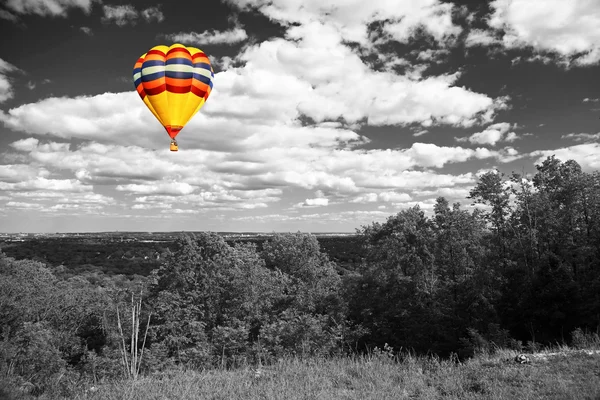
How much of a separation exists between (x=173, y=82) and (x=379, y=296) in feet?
69.3

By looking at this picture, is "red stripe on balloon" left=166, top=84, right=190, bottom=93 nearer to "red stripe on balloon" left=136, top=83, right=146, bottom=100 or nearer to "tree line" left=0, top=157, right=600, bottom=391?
"red stripe on balloon" left=136, top=83, right=146, bottom=100

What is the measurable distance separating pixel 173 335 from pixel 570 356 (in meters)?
23.6

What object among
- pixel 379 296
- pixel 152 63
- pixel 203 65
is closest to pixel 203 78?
pixel 203 65

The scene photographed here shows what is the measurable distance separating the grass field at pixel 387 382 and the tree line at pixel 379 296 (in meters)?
12.1

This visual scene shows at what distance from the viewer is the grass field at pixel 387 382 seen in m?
6.93

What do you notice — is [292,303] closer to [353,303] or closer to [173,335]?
[353,303]

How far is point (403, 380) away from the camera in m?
7.84

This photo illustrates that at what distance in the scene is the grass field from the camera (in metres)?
6.93

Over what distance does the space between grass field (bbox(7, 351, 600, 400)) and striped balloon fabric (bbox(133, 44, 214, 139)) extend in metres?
11.7

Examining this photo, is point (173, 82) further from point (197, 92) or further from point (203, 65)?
point (203, 65)

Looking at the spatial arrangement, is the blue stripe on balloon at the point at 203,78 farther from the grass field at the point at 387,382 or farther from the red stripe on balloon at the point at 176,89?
the grass field at the point at 387,382

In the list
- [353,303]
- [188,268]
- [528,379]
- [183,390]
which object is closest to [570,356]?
[528,379]

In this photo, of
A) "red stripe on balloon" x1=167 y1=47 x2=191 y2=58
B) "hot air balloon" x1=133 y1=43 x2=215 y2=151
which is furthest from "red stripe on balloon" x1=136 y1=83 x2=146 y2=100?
"red stripe on balloon" x1=167 y1=47 x2=191 y2=58

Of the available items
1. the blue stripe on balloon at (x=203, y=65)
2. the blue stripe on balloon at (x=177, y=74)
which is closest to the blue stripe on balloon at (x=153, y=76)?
the blue stripe on balloon at (x=177, y=74)
